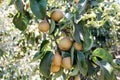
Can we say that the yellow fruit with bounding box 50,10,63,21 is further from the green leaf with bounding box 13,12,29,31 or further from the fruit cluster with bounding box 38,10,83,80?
the green leaf with bounding box 13,12,29,31

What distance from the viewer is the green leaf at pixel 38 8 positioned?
3.07ft

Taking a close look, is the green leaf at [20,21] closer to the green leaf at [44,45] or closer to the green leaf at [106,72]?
the green leaf at [44,45]

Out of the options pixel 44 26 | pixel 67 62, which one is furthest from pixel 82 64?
pixel 44 26

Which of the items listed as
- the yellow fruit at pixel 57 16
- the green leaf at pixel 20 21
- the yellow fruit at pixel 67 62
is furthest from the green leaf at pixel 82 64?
the green leaf at pixel 20 21

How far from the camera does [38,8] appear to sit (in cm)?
94

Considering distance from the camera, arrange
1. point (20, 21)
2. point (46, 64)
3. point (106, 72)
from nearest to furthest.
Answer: point (106, 72)
point (46, 64)
point (20, 21)

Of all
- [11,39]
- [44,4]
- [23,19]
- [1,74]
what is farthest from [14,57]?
[44,4]

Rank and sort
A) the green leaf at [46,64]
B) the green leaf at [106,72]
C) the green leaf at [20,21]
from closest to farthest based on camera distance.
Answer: the green leaf at [106,72] → the green leaf at [46,64] → the green leaf at [20,21]

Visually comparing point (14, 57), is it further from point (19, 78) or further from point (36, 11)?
point (36, 11)

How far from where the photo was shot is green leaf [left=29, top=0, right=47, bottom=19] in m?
0.94

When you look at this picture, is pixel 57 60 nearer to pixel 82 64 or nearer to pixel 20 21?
pixel 82 64

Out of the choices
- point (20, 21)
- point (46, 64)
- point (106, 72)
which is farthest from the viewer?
point (20, 21)

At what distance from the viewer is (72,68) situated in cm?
91

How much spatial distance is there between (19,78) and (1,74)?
261 mm
